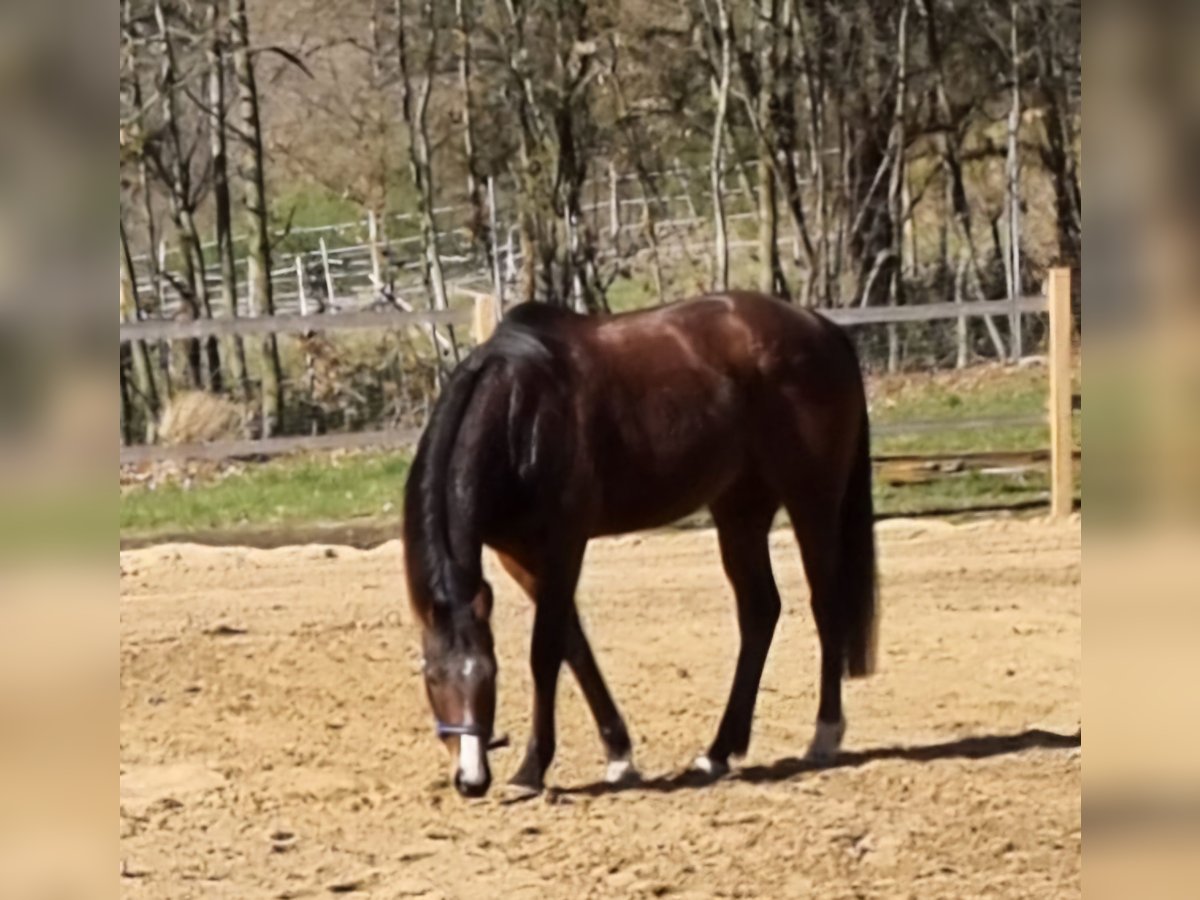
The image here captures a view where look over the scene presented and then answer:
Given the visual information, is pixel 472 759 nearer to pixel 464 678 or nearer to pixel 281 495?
pixel 464 678

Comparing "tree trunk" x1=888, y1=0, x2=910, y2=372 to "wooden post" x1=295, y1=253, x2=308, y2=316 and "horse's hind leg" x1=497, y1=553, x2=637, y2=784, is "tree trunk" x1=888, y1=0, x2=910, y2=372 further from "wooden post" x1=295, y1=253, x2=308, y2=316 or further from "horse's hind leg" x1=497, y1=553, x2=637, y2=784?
"wooden post" x1=295, y1=253, x2=308, y2=316

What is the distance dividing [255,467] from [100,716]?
2.50 ft

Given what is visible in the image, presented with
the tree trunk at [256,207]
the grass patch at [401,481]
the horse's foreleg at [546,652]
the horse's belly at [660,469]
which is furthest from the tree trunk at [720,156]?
the tree trunk at [256,207]

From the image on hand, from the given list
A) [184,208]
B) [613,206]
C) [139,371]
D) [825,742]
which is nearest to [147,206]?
[184,208]

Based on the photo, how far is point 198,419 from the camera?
119 inches

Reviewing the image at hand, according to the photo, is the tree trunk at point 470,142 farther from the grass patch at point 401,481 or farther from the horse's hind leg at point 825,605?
the horse's hind leg at point 825,605

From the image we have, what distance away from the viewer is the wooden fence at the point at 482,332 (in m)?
3.02

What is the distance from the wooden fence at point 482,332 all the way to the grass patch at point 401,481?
0.9 inches

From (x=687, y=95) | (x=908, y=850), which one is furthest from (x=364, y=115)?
(x=908, y=850)

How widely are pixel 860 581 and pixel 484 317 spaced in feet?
3.25

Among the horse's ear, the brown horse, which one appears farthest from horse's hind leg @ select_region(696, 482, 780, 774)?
the horse's ear

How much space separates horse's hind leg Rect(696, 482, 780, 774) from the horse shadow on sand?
59 mm

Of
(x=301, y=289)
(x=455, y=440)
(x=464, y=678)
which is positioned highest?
(x=301, y=289)

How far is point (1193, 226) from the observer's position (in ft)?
7.42
